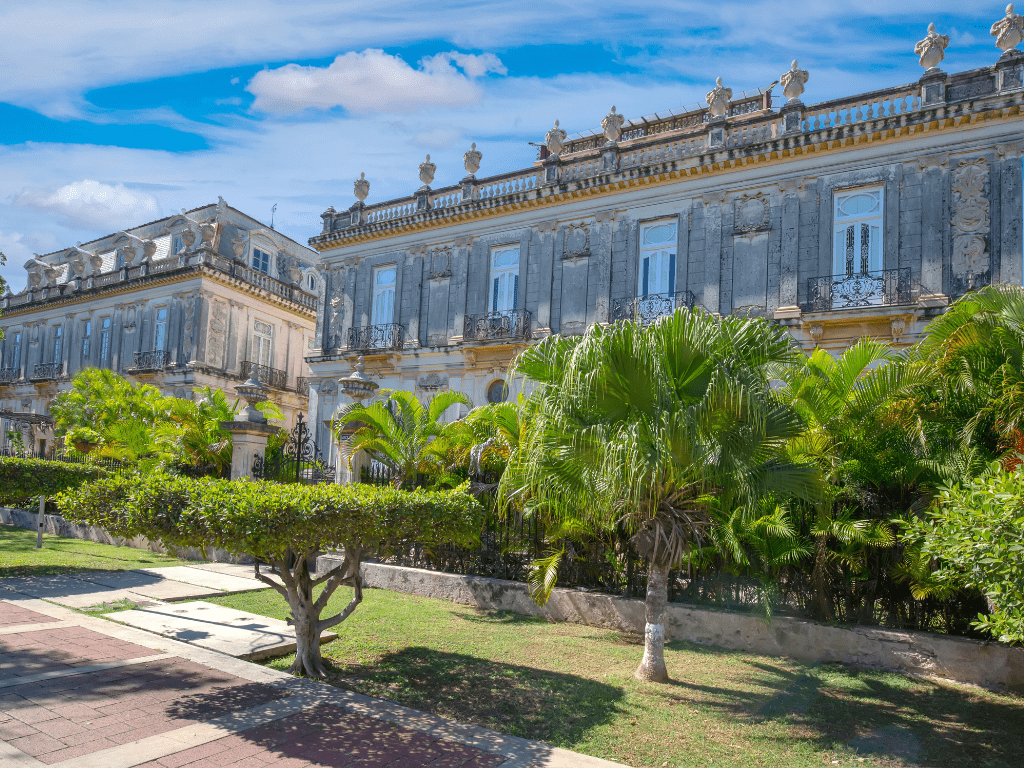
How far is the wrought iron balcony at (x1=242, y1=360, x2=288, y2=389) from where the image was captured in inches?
1188

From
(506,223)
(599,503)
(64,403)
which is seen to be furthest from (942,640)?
(64,403)

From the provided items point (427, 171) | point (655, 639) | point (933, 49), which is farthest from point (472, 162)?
point (655, 639)

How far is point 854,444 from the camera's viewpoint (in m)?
8.27

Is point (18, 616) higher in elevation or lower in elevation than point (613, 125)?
lower

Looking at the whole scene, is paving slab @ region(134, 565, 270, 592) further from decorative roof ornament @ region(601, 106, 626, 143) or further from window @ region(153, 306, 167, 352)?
window @ region(153, 306, 167, 352)

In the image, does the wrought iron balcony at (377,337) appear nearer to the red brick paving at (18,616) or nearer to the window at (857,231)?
the window at (857,231)

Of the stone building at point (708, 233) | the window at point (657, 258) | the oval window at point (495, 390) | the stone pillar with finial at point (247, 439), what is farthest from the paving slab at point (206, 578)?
the window at point (657, 258)

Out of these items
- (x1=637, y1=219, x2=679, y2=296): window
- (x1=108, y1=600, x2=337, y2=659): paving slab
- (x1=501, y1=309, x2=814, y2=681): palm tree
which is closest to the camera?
(x1=501, y1=309, x2=814, y2=681): palm tree

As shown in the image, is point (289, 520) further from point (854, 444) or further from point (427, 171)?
point (427, 171)

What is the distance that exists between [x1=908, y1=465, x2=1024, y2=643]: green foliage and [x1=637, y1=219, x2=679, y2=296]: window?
1372 centimetres

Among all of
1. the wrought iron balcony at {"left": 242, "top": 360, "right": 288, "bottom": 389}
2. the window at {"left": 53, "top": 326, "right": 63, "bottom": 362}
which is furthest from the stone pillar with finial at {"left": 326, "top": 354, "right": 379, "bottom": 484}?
the window at {"left": 53, "top": 326, "right": 63, "bottom": 362}

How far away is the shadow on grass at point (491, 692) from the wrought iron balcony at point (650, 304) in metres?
11.7

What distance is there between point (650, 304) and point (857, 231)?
4.99 metres

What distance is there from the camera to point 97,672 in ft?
21.1
